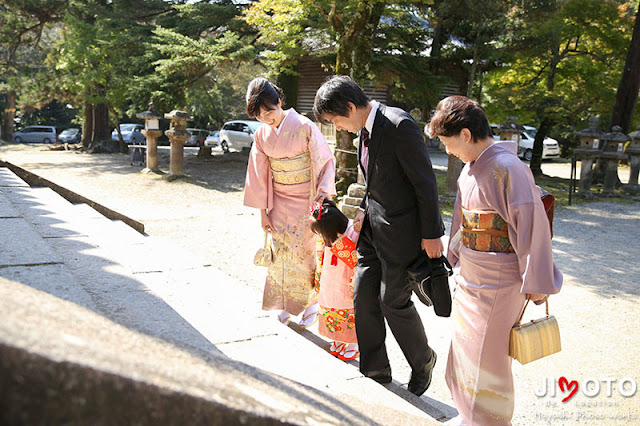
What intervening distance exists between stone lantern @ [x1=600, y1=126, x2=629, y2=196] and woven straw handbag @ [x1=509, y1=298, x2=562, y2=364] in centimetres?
1223

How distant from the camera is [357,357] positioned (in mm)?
3346

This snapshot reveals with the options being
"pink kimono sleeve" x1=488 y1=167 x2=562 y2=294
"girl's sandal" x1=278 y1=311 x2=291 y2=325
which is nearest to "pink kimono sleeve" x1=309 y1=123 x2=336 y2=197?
"girl's sandal" x1=278 y1=311 x2=291 y2=325

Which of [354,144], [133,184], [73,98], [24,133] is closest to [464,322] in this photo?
[354,144]

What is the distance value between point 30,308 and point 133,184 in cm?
1239

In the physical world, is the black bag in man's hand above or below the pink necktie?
below

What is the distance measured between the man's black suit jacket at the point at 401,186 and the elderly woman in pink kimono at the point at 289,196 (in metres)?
0.85

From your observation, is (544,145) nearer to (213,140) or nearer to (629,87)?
(629,87)

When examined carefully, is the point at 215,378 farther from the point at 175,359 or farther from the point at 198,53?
the point at 198,53

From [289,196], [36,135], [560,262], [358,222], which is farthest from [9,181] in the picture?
[36,135]

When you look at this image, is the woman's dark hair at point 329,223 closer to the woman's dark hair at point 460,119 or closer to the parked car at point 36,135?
the woman's dark hair at point 460,119

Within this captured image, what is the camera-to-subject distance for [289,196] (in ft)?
12.4

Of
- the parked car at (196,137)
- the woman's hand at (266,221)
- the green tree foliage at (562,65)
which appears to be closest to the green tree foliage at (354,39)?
the green tree foliage at (562,65)

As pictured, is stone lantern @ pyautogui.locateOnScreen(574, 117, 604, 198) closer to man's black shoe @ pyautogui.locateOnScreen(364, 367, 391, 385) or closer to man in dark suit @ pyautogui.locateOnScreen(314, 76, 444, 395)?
man in dark suit @ pyautogui.locateOnScreen(314, 76, 444, 395)

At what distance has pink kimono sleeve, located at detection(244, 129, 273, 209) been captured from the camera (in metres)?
3.77
